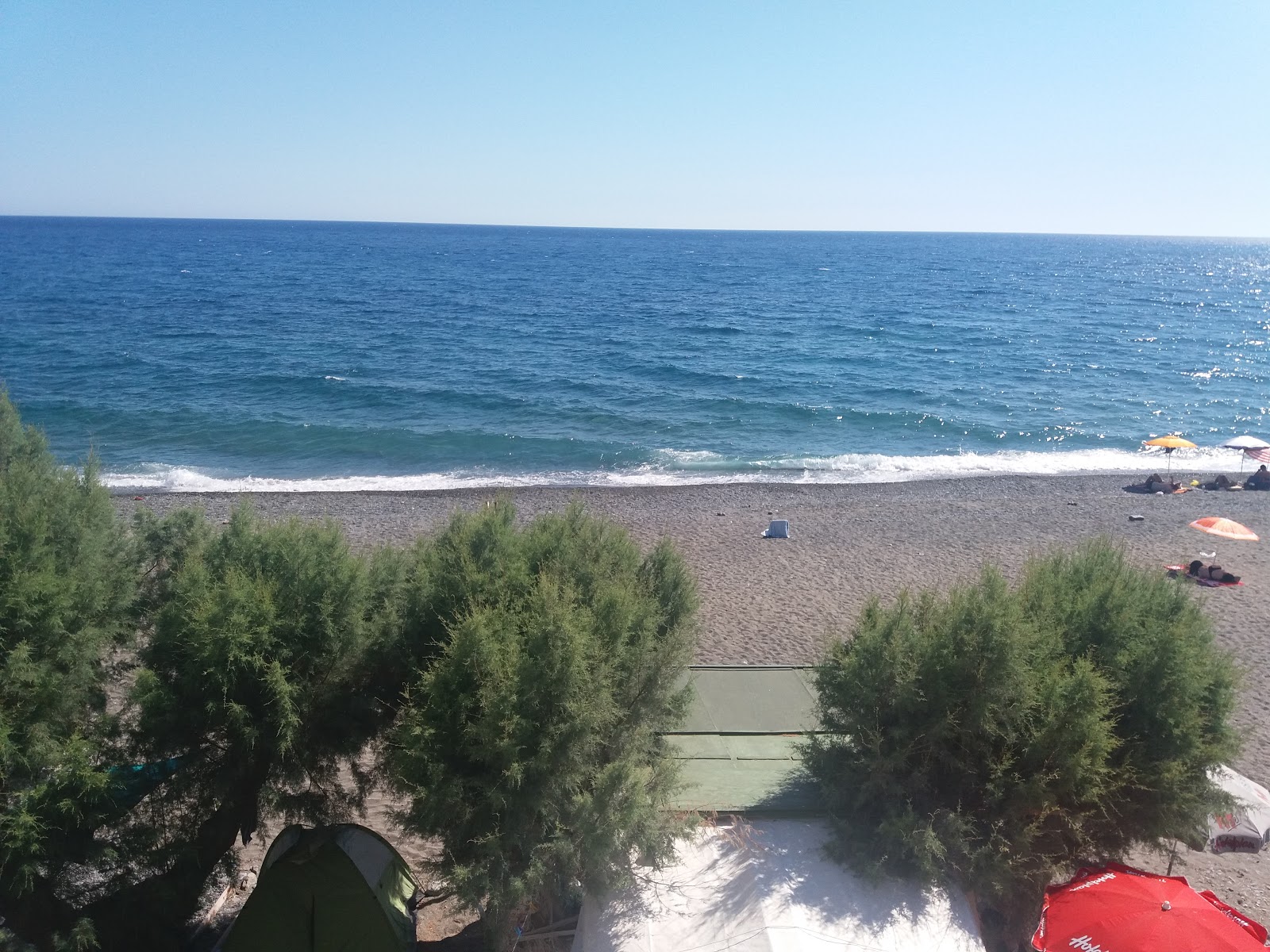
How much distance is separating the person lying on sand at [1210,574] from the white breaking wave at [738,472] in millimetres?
10168

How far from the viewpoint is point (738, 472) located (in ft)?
92.8

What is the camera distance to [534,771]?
7000mm

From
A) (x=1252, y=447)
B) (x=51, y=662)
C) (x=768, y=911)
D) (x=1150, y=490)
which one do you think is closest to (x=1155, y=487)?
(x=1150, y=490)

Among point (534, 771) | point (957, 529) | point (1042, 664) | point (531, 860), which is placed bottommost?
point (957, 529)

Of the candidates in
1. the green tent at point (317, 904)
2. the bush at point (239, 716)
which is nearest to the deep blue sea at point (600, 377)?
the bush at point (239, 716)

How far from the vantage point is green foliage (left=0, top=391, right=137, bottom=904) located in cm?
677

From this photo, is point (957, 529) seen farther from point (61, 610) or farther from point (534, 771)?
point (61, 610)

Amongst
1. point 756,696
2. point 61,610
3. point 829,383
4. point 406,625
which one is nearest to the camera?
point 61,610

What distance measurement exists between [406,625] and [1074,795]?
6.71 meters

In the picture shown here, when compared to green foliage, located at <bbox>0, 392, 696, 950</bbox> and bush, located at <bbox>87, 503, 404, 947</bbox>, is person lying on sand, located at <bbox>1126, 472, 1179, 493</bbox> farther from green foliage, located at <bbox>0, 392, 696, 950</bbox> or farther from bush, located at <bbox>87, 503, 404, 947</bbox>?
bush, located at <bbox>87, 503, 404, 947</bbox>

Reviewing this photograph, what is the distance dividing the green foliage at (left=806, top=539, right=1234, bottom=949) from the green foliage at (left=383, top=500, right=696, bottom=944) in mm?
1976

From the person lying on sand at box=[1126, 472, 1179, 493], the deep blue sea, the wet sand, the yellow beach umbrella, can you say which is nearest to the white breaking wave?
the deep blue sea

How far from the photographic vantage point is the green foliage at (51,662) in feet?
22.2

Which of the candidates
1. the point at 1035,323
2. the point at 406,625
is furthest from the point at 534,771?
the point at 1035,323
